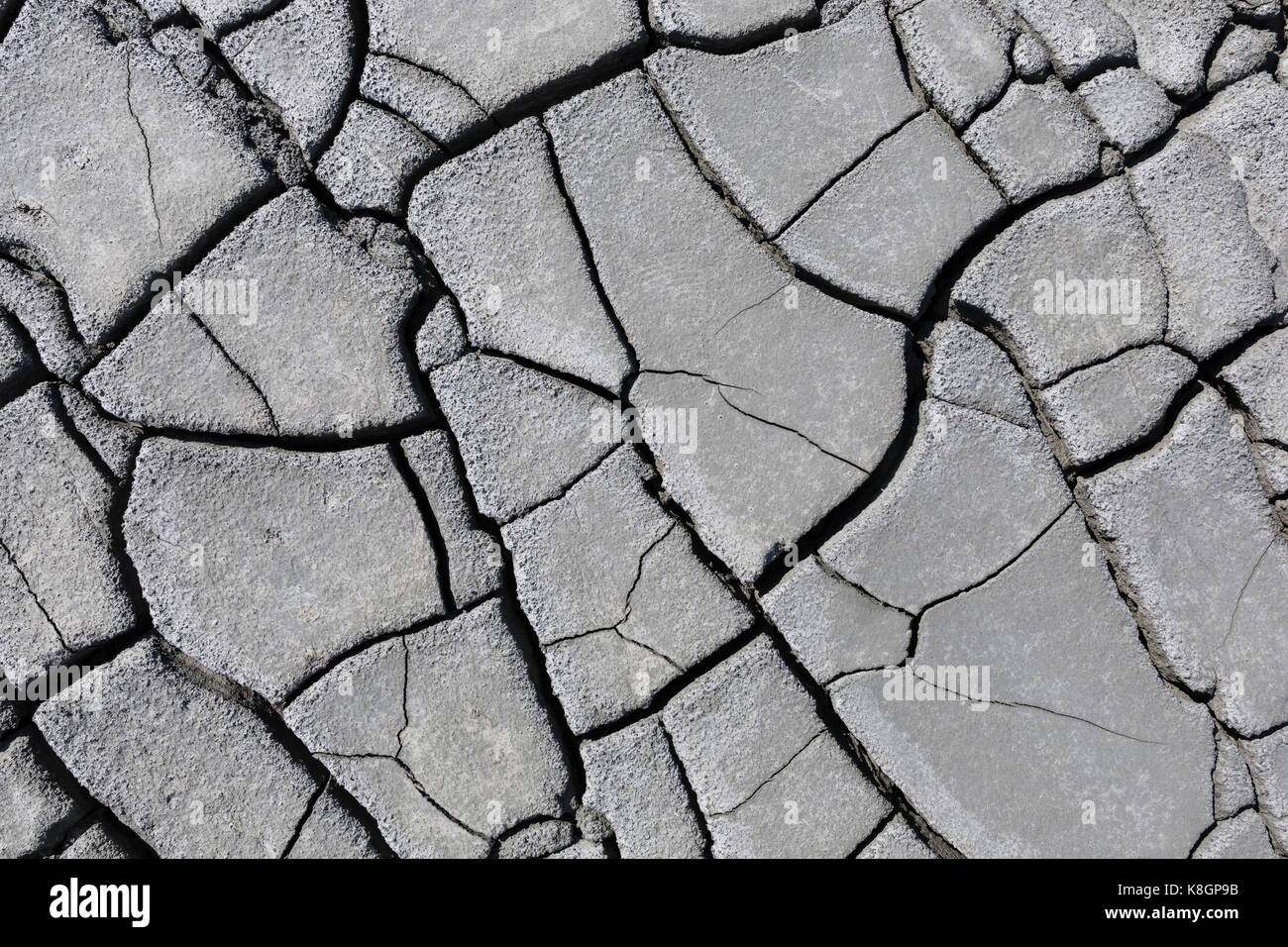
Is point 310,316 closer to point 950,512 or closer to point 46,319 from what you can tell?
point 46,319

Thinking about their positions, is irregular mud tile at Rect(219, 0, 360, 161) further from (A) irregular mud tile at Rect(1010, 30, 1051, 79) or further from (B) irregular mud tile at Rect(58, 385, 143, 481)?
(A) irregular mud tile at Rect(1010, 30, 1051, 79)

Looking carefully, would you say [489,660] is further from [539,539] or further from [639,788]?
[639,788]

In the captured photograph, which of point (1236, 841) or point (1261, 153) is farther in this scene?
point (1261, 153)

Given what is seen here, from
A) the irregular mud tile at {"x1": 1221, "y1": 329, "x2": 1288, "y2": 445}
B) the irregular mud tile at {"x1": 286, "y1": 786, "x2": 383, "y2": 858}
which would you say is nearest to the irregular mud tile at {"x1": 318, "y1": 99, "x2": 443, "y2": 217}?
the irregular mud tile at {"x1": 286, "y1": 786, "x2": 383, "y2": 858}

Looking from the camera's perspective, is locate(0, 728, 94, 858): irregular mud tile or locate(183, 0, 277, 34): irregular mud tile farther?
locate(183, 0, 277, 34): irregular mud tile

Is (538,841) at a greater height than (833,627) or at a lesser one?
lesser

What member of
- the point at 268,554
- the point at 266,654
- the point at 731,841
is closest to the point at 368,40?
the point at 268,554

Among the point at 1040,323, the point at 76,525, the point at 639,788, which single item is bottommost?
the point at 639,788

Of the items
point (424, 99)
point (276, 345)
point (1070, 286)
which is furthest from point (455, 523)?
point (1070, 286)
